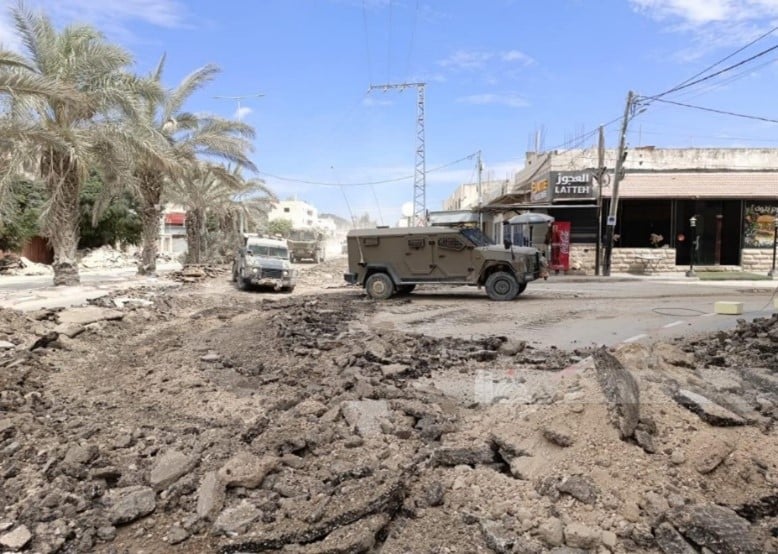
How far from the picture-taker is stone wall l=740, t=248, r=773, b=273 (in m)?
26.2

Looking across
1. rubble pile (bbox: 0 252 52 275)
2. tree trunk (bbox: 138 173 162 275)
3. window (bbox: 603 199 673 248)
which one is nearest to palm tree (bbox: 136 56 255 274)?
tree trunk (bbox: 138 173 162 275)

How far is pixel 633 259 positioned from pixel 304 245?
2356 cm

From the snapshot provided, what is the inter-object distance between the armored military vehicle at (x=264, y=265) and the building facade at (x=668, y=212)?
10.0 metres

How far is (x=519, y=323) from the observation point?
1119cm

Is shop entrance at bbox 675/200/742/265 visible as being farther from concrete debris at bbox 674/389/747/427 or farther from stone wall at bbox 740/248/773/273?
concrete debris at bbox 674/389/747/427

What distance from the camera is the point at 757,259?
86.3 feet

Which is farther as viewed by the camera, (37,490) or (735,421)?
(735,421)

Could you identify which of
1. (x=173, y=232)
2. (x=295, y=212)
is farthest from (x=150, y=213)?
(x=295, y=212)

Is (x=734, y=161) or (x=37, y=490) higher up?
(x=734, y=161)

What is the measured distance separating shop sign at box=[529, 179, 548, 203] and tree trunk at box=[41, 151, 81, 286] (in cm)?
1884

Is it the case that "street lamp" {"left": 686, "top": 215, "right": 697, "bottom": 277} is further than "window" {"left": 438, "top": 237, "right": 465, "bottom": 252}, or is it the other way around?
"street lamp" {"left": 686, "top": 215, "right": 697, "bottom": 277}

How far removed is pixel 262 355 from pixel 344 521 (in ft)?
16.2

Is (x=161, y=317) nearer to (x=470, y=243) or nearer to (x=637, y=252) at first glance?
(x=470, y=243)

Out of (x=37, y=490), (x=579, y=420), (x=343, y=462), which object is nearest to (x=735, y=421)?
(x=579, y=420)
